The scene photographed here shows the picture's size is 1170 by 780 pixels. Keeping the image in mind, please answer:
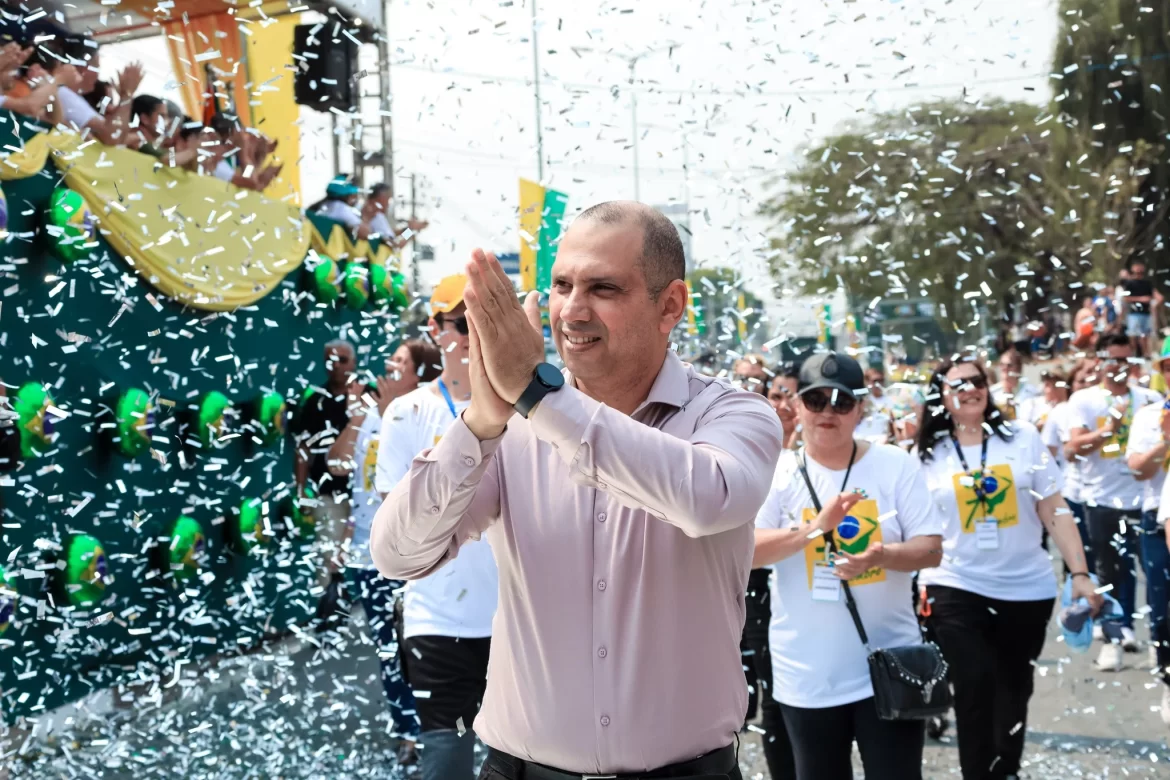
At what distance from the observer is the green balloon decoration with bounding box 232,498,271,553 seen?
28.9 ft

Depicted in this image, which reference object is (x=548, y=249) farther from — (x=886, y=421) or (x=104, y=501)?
(x=104, y=501)

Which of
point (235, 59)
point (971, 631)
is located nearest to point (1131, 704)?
point (971, 631)

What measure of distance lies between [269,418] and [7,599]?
3269 millimetres

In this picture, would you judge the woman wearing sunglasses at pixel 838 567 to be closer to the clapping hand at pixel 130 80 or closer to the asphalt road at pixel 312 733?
the asphalt road at pixel 312 733

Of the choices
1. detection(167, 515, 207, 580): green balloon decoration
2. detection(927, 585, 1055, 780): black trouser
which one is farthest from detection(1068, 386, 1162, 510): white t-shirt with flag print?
detection(167, 515, 207, 580): green balloon decoration

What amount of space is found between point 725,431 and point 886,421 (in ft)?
21.8

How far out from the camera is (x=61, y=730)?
6.89 meters

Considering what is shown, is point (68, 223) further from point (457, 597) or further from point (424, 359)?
point (457, 597)

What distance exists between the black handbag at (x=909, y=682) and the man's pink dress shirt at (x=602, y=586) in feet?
6.00

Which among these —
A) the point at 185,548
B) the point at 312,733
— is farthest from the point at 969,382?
the point at 185,548

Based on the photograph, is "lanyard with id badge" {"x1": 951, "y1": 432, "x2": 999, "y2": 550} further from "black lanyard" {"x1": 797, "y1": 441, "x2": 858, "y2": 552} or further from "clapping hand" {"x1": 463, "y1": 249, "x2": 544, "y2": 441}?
"clapping hand" {"x1": 463, "y1": 249, "x2": 544, "y2": 441}

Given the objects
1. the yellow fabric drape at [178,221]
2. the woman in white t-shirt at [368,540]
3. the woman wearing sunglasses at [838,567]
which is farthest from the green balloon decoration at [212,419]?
the woman wearing sunglasses at [838,567]

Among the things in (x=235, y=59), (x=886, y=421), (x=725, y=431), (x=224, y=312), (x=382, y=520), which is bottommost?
(x=886, y=421)

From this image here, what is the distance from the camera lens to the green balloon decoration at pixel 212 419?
8180mm
